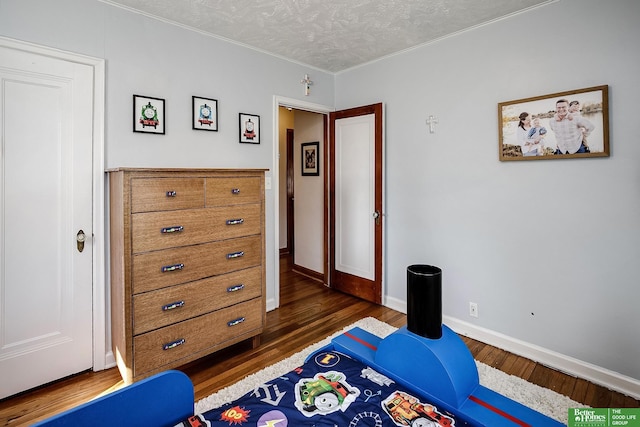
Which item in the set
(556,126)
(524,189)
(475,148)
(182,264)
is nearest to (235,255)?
(182,264)

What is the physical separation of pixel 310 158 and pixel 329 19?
213 centimetres

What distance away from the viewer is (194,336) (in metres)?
2.35

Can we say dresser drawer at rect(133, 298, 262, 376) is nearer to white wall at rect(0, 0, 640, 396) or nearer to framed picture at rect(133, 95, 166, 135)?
white wall at rect(0, 0, 640, 396)

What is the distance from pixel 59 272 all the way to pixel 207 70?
6.44 feet

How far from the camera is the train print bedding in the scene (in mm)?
1196

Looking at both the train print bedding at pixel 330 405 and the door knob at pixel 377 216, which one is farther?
the door knob at pixel 377 216

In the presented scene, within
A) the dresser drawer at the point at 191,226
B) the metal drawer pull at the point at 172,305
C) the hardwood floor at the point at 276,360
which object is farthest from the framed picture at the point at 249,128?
the hardwood floor at the point at 276,360

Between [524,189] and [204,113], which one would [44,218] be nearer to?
[204,113]

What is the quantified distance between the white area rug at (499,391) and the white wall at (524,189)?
18.5 inches

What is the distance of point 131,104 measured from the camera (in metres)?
2.54

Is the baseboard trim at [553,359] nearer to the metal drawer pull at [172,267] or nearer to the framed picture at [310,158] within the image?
the metal drawer pull at [172,267]

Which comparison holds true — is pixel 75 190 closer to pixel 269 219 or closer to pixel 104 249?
pixel 104 249

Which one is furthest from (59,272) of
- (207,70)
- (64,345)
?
(207,70)

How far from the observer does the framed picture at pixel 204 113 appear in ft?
9.36
